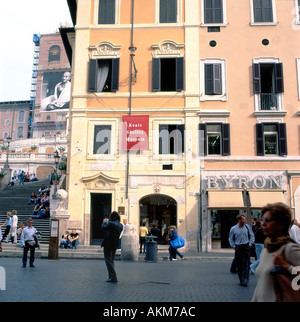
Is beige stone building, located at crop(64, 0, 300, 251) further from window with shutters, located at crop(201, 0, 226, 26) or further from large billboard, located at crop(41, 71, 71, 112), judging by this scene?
large billboard, located at crop(41, 71, 71, 112)

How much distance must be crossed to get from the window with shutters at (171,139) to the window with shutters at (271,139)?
431 centimetres

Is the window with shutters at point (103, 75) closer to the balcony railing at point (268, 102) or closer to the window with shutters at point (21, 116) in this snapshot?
the balcony railing at point (268, 102)

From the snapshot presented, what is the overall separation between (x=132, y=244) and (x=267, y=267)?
1361 cm

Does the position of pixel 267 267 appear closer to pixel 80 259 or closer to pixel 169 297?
pixel 169 297

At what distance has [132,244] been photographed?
54.6 feet

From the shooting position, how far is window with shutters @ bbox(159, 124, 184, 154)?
22516mm

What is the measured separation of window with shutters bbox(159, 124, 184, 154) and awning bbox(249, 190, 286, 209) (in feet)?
15.3

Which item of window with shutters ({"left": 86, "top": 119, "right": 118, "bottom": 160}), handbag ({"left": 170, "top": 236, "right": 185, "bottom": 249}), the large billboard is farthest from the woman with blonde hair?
the large billboard

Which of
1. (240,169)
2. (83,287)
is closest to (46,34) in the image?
(240,169)

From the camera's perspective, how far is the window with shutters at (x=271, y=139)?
22.0 meters

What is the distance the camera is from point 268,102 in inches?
896

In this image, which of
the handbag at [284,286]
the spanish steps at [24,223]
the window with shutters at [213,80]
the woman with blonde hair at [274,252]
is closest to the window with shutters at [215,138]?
the window with shutters at [213,80]

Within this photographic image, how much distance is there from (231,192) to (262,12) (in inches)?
438

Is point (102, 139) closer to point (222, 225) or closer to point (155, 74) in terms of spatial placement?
point (155, 74)
